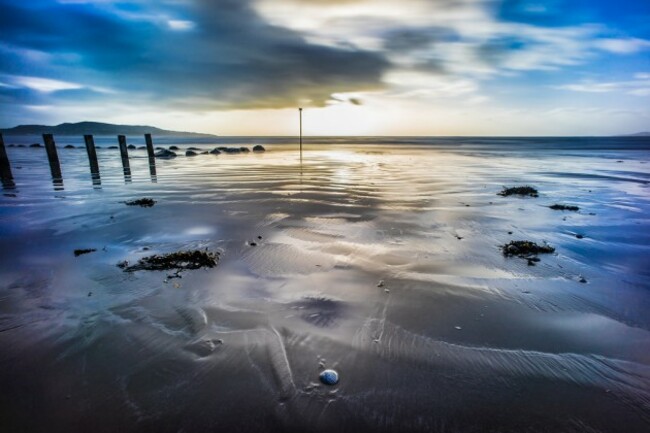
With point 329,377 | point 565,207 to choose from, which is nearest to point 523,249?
point 329,377

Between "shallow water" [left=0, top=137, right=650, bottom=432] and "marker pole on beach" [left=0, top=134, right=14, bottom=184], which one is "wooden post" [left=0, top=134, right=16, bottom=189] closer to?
"marker pole on beach" [left=0, top=134, right=14, bottom=184]

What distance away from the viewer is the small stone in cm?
289

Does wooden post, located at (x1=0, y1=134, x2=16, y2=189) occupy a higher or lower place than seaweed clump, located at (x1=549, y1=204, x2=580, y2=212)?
higher

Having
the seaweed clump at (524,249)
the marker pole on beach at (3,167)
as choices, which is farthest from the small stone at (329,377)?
the marker pole on beach at (3,167)

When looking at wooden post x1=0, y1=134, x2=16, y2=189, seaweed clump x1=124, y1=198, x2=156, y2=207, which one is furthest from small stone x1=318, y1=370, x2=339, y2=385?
wooden post x1=0, y1=134, x2=16, y2=189

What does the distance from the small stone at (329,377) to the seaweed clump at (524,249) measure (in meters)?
4.53

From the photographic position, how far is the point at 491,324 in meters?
3.77

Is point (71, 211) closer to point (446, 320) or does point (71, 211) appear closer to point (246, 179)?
point (246, 179)

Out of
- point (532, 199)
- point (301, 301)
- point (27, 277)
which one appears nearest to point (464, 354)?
point (301, 301)

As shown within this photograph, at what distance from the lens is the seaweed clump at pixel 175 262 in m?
5.34

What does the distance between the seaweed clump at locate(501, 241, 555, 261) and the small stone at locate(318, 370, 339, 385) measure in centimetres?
453

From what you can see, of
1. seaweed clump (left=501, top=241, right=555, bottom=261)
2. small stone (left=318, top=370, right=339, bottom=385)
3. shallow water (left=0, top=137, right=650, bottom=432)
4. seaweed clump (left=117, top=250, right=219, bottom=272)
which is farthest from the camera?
seaweed clump (left=501, top=241, right=555, bottom=261)

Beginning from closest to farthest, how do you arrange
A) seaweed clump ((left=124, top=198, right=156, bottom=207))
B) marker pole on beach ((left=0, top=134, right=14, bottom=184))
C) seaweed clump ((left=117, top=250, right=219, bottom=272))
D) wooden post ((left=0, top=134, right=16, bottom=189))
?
1. seaweed clump ((left=117, top=250, right=219, bottom=272))
2. seaweed clump ((left=124, top=198, right=156, bottom=207))
3. wooden post ((left=0, top=134, right=16, bottom=189))
4. marker pole on beach ((left=0, top=134, right=14, bottom=184))

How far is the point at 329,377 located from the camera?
115 inches
